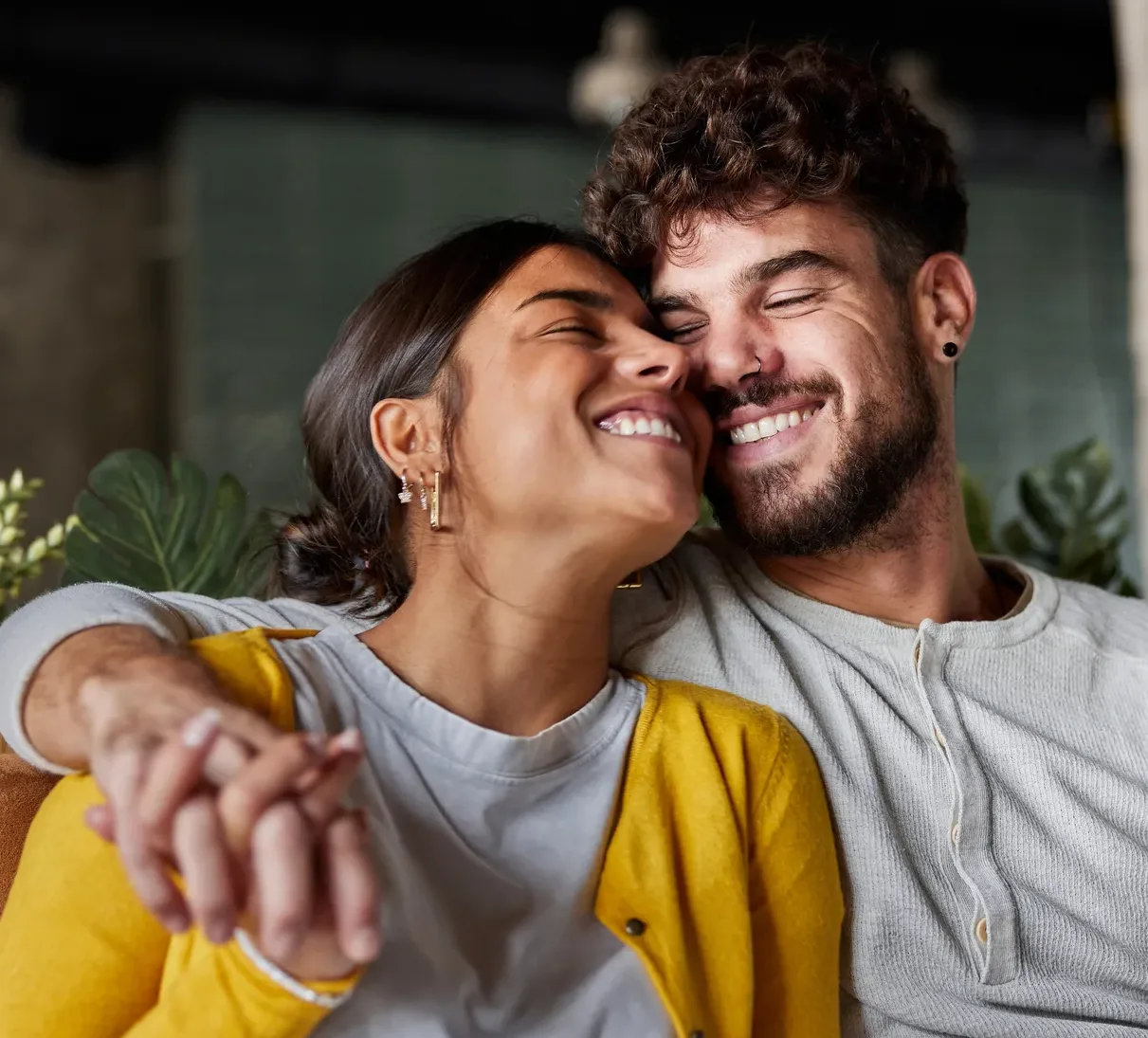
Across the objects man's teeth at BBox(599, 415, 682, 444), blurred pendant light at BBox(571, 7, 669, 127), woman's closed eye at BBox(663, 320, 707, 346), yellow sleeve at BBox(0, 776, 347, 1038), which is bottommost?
yellow sleeve at BBox(0, 776, 347, 1038)

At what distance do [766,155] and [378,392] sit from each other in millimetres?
608

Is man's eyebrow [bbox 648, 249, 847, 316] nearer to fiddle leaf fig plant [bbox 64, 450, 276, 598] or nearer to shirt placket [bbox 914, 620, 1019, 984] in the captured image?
shirt placket [bbox 914, 620, 1019, 984]

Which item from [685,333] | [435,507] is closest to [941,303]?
[685,333]

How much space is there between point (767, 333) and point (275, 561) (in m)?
0.66

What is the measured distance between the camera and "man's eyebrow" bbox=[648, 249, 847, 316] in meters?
1.65

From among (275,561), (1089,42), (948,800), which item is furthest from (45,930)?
(1089,42)

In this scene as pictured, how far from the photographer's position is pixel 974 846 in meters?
1.46

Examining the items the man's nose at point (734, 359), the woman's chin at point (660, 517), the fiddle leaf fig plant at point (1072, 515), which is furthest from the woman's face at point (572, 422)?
the fiddle leaf fig plant at point (1072, 515)

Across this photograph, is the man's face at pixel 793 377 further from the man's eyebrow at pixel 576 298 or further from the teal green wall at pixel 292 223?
the teal green wall at pixel 292 223

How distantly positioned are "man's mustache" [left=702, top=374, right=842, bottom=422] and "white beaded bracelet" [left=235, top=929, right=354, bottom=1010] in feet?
2.84

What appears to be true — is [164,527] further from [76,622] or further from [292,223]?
[292,223]

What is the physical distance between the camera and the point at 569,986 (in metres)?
1.27

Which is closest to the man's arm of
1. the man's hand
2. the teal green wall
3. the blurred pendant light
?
the man's hand

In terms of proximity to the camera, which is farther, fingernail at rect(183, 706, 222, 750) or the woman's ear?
the woman's ear
